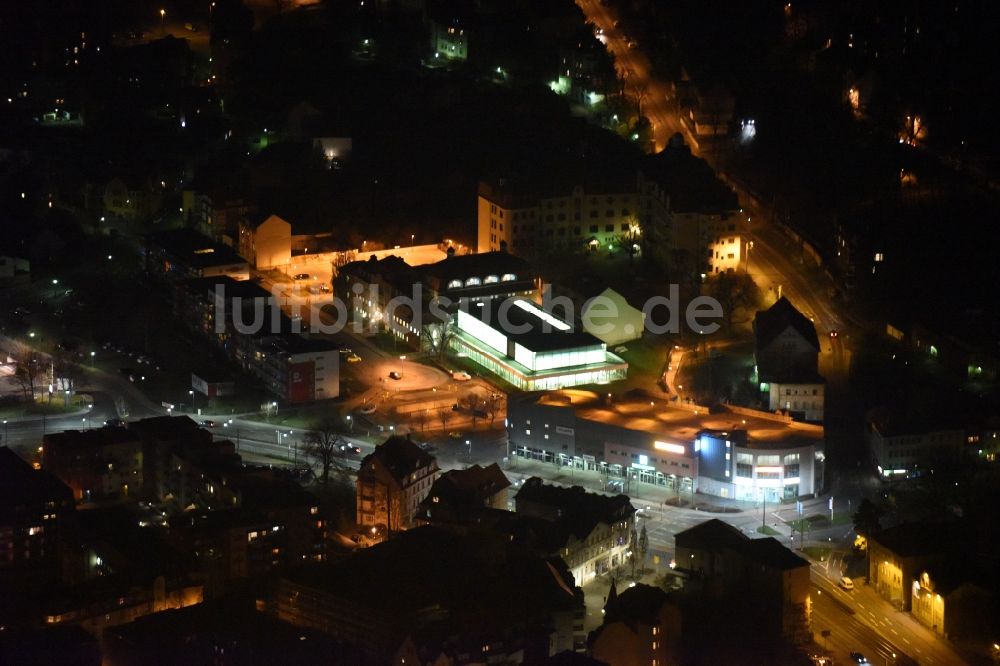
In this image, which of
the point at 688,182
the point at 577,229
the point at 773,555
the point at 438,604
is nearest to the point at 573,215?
the point at 577,229

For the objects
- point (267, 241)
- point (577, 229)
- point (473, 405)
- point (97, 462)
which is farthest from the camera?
point (577, 229)

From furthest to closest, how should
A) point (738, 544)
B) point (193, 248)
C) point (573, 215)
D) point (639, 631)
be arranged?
point (573, 215)
point (193, 248)
point (738, 544)
point (639, 631)

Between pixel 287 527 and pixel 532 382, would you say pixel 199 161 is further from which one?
pixel 287 527

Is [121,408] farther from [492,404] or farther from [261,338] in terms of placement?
[492,404]

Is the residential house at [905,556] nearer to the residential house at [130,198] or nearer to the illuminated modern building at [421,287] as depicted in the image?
the illuminated modern building at [421,287]

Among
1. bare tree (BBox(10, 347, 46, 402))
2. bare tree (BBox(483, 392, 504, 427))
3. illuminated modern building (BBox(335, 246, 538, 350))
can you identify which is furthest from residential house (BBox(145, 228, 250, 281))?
bare tree (BBox(483, 392, 504, 427))

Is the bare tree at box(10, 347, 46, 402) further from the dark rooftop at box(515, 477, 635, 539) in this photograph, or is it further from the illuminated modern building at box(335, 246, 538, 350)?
the dark rooftop at box(515, 477, 635, 539)
